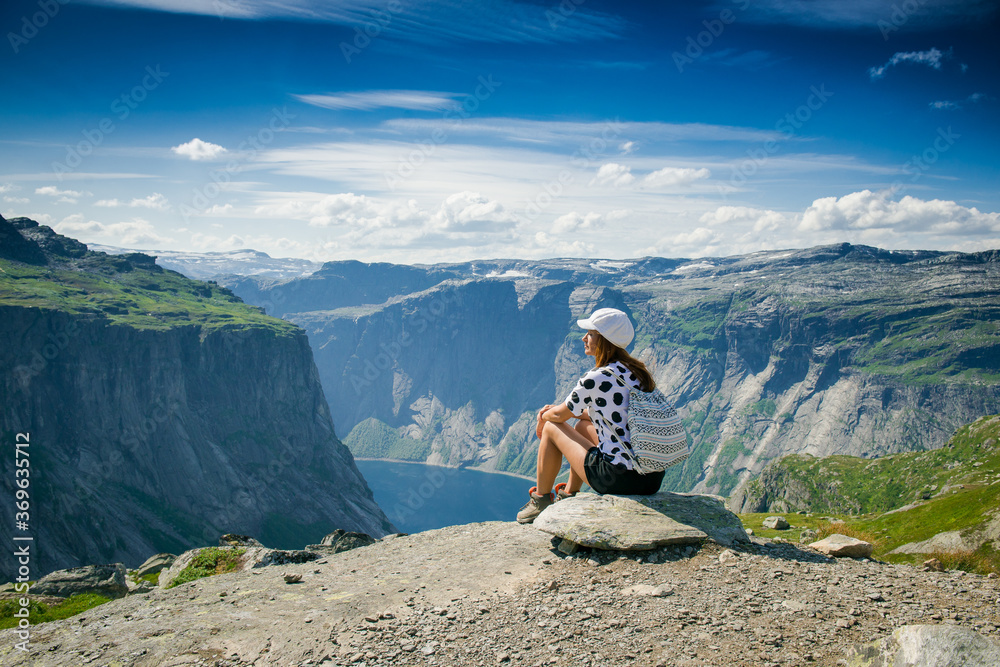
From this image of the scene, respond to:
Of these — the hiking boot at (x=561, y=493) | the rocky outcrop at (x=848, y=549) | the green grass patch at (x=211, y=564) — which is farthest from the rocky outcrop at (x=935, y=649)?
the green grass patch at (x=211, y=564)

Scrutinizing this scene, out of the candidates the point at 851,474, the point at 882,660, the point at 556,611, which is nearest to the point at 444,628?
the point at 556,611

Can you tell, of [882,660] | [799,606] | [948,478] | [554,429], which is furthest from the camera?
[948,478]

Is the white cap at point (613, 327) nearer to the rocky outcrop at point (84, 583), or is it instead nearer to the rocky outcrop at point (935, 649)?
the rocky outcrop at point (935, 649)

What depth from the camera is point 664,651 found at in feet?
29.4

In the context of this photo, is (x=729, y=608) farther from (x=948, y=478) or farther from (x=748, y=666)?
(x=948, y=478)

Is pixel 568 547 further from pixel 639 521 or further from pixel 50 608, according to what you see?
pixel 50 608

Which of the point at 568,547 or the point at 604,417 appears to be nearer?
the point at 604,417

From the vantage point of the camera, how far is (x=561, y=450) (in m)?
14.2

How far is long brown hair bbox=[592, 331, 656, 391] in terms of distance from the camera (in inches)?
504

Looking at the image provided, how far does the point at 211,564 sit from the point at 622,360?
16.7m

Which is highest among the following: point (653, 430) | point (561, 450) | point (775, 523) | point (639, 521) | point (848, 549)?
point (653, 430)

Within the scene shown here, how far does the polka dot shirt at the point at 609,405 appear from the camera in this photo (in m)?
12.6

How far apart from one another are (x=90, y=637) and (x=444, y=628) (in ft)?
A: 25.3

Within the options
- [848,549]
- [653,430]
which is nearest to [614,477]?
[653,430]
